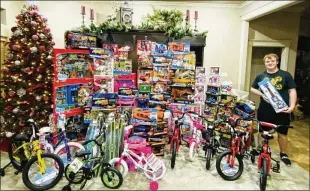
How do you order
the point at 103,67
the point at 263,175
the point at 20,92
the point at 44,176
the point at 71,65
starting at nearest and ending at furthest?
the point at 263,175 < the point at 44,176 < the point at 20,92 < the point at 71,65 < the point at 103,67

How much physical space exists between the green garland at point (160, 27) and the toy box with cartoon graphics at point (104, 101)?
164cm

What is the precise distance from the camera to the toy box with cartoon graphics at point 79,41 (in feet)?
12.1

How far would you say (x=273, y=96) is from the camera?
2941 mm

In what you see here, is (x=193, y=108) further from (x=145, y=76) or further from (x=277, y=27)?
(x=277, y=27)

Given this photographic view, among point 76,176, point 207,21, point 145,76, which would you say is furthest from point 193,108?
point 207,21

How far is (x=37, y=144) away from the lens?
2307mm

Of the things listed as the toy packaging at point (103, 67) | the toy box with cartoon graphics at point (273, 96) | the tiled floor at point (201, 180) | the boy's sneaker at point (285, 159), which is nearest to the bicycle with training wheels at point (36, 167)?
the tiled floor at point (201, 180)

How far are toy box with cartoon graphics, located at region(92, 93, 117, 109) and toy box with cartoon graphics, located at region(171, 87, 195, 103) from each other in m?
1.05

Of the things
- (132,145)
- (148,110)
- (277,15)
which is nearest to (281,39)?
(277,15)

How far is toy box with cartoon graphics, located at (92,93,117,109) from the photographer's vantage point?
3.32 metres

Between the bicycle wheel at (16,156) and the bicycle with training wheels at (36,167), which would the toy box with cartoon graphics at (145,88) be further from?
the bicycle wheel at (16,156)

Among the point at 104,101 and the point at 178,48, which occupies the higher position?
the point at 178,48

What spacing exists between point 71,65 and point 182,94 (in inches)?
72.9

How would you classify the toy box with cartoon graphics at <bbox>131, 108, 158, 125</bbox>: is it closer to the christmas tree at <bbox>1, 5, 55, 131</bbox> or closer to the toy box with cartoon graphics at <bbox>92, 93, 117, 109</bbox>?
the toy box with cartoon graphics at <bbox>92, 93, 117, 109</bbox>
